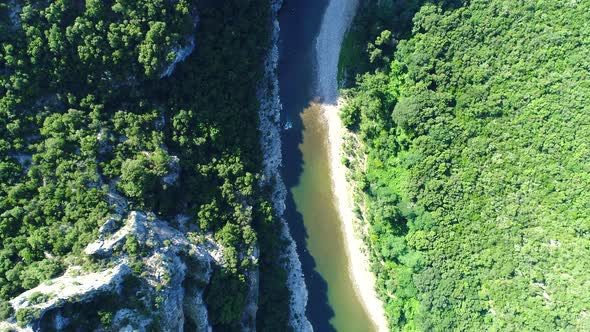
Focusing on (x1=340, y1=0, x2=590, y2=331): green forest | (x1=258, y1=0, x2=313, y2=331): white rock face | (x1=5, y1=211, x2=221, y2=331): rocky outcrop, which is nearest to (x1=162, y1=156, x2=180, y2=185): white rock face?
(x1=5, y1=211, x2=221, y2=331): rocky outcrop

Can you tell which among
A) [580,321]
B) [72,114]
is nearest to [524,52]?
[580,321]

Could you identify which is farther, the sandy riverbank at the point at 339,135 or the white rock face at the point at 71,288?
the sandy riverbank at the point at 339,135

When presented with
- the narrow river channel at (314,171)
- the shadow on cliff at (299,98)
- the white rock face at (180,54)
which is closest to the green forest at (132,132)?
the white rock face at (180,54)

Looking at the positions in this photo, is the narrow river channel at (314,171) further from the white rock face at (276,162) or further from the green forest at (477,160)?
the green forest at (477,160)

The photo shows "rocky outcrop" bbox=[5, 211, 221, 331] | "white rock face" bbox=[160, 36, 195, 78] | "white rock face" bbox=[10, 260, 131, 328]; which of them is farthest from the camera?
"white rock face" bbox=[160, 36, 195, 78]

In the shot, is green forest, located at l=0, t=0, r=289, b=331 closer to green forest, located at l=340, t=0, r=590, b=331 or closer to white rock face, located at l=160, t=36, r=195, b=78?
white rock face, located at l=160, t=36, r=195, b=78

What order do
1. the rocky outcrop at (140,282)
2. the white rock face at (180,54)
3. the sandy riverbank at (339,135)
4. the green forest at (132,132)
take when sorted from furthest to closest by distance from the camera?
the sandy riverbank at (339,135) < the white rock face at (180,54) < the green forest at (132,132) < the rocky outcrop at (140,282)
